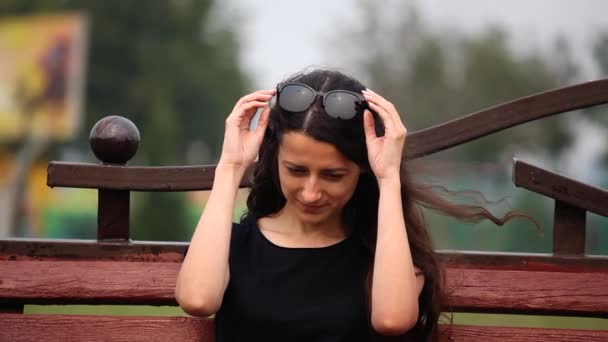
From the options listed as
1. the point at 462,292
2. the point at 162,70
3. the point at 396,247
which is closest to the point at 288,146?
the point at 396,247

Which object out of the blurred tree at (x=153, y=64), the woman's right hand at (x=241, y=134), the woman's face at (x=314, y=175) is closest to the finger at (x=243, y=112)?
the woman's right hand at (x=241, y=134)

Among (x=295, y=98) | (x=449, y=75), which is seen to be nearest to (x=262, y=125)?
(x=295, y=98)

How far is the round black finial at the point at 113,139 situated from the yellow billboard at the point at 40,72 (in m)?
23.9

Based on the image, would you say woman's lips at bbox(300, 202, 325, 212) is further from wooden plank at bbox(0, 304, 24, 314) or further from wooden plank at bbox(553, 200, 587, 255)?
wooden plank at bbox(0, 304, 24, 314)

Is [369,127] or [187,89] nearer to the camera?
[369,127]

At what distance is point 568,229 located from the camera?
286 cm

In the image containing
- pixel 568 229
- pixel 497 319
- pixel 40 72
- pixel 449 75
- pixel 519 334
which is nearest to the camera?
pixel 519 334

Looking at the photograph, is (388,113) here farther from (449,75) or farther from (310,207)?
(449,75)

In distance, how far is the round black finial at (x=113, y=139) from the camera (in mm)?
2840

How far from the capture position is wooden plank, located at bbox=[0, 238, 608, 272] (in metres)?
2.84

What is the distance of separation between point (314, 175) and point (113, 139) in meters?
0.66

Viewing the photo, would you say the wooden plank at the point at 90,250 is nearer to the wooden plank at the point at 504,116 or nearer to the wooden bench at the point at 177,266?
the wooden bench at the point at 177,266

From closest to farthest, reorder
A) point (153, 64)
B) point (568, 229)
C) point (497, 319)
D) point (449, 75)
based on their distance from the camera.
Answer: point (568, 229)
point (497, 319)
point (449, 75)
point (153, 64)

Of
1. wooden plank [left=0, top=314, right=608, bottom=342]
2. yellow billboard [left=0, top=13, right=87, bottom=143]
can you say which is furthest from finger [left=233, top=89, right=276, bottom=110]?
yellow billboard [left=0, top=13, right=87, bottom=143]
